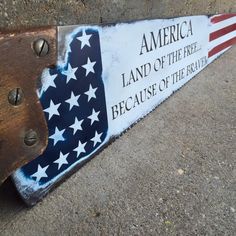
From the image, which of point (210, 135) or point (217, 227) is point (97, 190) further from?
point (210, 135)

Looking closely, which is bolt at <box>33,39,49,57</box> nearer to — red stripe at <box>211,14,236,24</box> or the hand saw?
the hand saw

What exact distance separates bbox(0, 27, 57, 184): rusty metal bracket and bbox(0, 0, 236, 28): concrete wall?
1.61 ft

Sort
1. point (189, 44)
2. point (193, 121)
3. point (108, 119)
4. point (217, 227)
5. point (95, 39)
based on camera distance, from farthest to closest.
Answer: point (189, 44) → point (193, 121) → point (108, 119) → point (95, 39) → point (217, 227)

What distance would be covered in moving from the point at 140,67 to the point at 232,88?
934 mm

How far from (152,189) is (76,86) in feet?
2.06

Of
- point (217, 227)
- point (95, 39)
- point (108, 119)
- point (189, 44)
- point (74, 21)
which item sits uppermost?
point (74, 21)

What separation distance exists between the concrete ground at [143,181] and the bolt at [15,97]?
0.54m

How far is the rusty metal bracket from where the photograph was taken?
0.79m

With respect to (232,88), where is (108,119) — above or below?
above

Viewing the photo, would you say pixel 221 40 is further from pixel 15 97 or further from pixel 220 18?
pixel 15 97

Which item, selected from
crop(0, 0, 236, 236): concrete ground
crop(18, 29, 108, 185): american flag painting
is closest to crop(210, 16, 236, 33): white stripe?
crop(0, 0, 236, 236): concrete ground

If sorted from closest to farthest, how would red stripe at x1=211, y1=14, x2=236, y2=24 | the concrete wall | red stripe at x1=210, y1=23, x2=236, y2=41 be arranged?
1. the concrete wall
2. red stripe at x1=211, y1=14, x2=236, y2=24
3. red stripe at x1=210, y1=23, x2=236, y2=41

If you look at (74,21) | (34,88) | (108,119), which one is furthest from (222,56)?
(34,88)

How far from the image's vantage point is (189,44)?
8.19 feet
